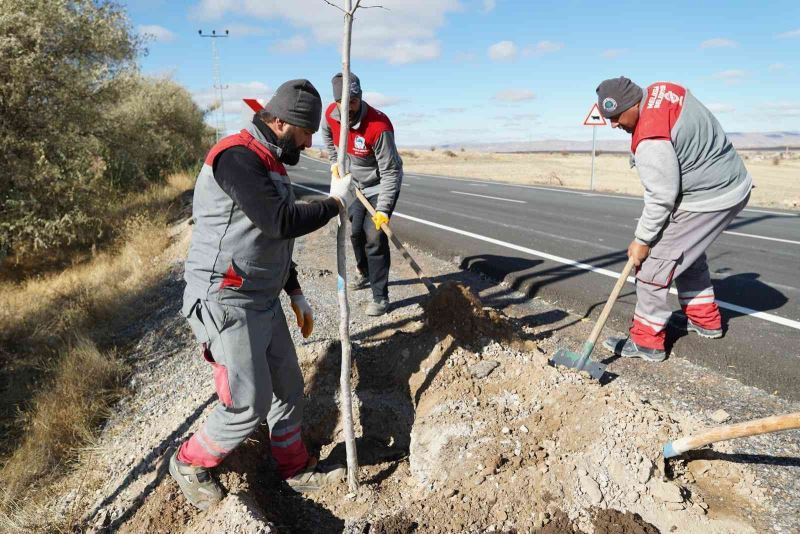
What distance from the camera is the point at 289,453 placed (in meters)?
3.04

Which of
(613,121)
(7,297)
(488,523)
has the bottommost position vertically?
(7,297)

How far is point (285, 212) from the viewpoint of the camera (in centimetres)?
229

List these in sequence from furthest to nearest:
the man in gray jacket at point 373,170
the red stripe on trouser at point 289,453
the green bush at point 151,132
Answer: the green bush at point 151,132 < the man in gray jacket at point 373,170 < the red stripe on trouser at point 289,453

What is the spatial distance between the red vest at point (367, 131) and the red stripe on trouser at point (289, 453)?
254 cm

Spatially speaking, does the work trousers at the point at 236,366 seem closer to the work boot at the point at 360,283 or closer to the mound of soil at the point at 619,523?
the mound of soil at the point at 619,523

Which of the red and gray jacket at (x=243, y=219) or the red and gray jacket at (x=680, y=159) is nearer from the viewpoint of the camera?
the red and gray jacket at (x=243, y=219)

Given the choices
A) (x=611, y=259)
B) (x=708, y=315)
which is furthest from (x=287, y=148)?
(x=611, y=259)

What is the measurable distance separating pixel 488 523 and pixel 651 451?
35.1 inches

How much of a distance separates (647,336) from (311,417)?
266cm

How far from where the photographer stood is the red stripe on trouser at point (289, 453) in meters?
3.02

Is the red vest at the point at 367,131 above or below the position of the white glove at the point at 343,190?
above

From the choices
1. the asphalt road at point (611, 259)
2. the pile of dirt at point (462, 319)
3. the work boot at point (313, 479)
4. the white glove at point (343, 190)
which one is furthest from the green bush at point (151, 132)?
the work boot at point (313, 479)

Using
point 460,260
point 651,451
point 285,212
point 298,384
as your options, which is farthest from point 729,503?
point 460,260

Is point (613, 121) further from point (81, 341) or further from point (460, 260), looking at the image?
point (81, 341)
